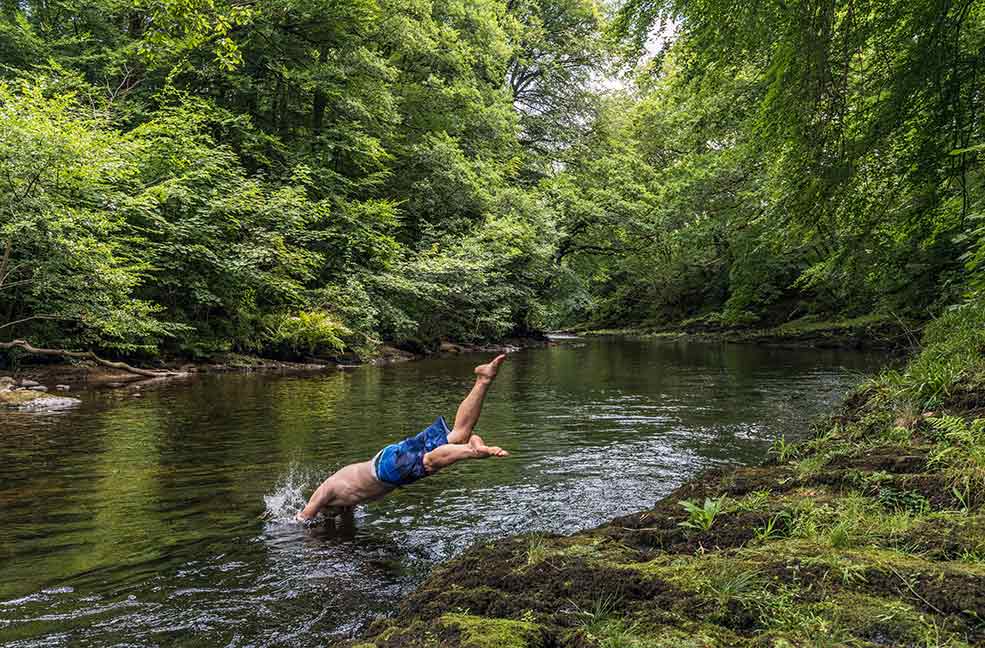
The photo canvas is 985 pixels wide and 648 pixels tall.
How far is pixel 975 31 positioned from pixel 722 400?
21.9 feet

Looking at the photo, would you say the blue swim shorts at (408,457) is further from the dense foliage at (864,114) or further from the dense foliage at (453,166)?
the dense foliage at (453,166)

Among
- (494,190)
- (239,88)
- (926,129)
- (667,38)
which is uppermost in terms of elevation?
(239,88)

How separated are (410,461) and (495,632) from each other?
8.60ft

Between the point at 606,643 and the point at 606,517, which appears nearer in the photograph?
the point at 606,643

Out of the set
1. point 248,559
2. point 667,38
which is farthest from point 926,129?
point 248,559

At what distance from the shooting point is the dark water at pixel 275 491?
356cm

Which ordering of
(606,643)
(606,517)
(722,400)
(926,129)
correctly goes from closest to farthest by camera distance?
(606,643) < (606,517) < (926,129) < (722,400)

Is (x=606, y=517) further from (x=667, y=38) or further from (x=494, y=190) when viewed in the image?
(x=494, y=190)

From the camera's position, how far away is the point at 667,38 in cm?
854

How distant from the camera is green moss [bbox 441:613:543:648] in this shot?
7.57 ft

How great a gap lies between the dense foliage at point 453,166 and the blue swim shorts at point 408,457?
5.15m

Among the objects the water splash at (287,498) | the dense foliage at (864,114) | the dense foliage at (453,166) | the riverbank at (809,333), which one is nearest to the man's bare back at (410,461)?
the water splash at (287,498)

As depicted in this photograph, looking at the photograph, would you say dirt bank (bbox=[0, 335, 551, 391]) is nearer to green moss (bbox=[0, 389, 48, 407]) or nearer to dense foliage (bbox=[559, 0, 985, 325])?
green moss (bbox=[0, 389, 48, 407])

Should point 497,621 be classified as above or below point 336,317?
below
